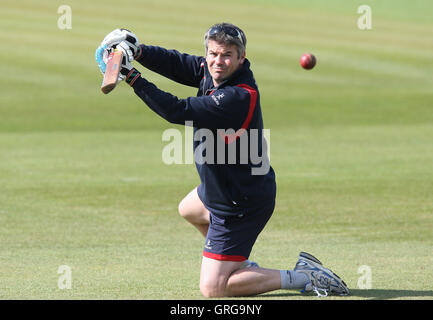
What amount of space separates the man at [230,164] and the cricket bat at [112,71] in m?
0.06

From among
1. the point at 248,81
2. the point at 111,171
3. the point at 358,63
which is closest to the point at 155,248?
the point at 248,81

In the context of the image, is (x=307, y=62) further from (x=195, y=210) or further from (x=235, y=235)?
(x=235, y=235)

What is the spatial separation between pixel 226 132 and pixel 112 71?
3.18 ft

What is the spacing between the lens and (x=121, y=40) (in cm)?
659

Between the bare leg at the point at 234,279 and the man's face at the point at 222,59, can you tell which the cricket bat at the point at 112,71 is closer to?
the man's face at the point at 222,59

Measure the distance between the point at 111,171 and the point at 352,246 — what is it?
6504 millimetres

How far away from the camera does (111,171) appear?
1462 cm

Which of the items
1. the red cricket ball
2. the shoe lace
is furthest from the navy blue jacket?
the red cricket ball

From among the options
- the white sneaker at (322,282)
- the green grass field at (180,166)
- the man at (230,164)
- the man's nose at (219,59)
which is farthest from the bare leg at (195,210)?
the man's nose at (219,59)

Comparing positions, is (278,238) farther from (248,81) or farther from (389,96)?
(389,96)

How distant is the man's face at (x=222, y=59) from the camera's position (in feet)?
21.2

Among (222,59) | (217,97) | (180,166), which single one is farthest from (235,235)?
(180,166)

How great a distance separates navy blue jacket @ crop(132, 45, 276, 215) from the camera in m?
6.17

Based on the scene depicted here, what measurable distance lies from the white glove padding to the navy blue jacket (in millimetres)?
550
